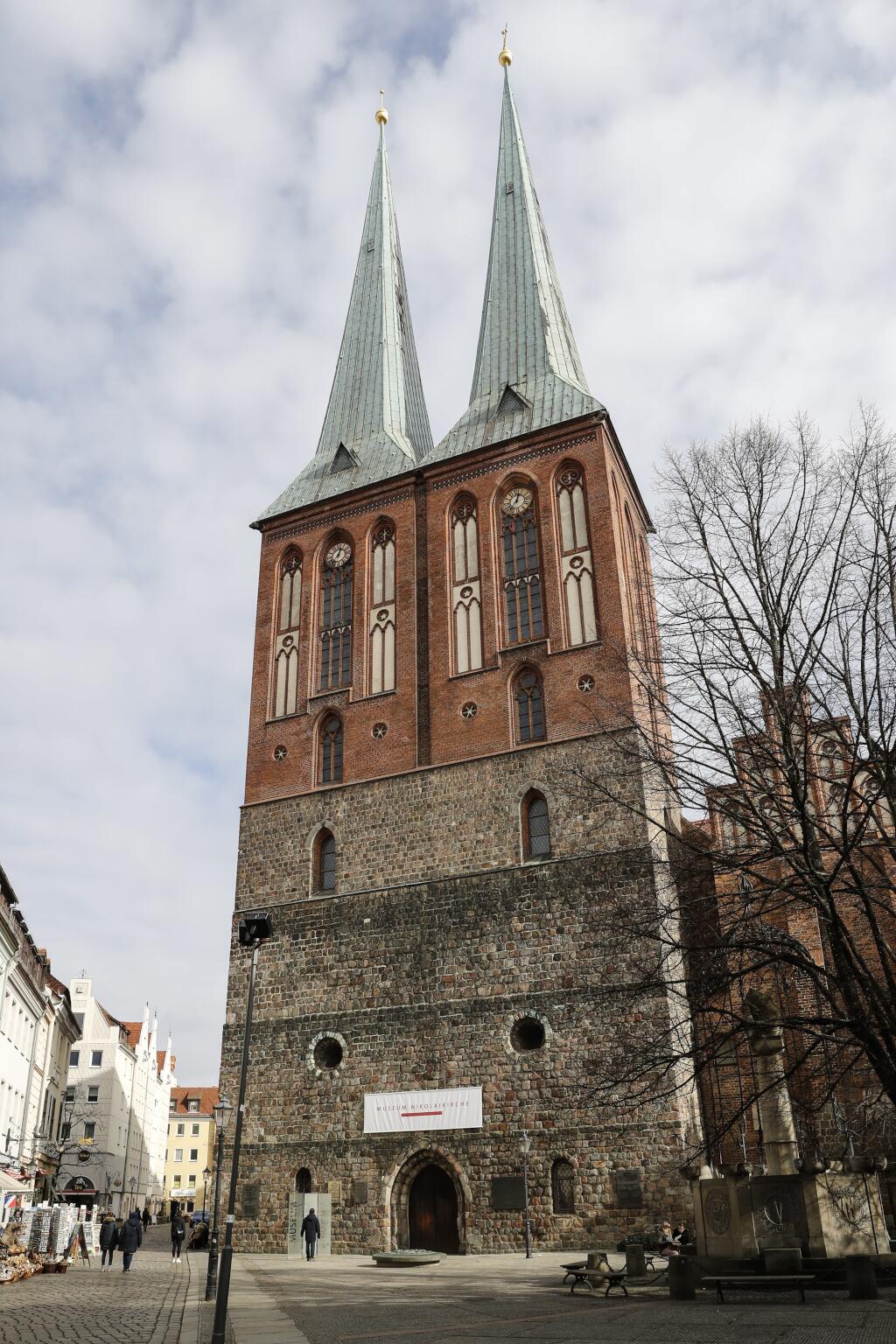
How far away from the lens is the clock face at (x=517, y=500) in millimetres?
27719

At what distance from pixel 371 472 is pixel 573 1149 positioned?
18.0 m

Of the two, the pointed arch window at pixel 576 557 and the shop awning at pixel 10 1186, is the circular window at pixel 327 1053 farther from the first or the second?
Answer: the pointed arch window at pixel 576 557

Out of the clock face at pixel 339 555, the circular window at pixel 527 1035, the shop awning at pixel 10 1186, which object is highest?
the clock face at pixel 339 555

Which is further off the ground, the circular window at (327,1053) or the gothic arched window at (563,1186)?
the circular window at (327,1053)

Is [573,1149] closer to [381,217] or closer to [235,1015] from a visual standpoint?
[235,1015]

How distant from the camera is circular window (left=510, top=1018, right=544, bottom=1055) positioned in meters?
21.7

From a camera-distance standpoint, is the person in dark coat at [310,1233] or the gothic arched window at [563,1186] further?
the person in dark coat at [310,1233]

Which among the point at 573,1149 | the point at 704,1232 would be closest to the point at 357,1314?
the point at 704,1232

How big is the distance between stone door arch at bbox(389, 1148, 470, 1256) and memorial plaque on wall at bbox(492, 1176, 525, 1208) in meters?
0.59

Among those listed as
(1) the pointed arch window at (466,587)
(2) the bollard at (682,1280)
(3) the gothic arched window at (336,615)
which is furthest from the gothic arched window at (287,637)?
(2) the bollard at (682,1280)

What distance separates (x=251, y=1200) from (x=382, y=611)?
46.0 ft

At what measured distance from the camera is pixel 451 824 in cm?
2447

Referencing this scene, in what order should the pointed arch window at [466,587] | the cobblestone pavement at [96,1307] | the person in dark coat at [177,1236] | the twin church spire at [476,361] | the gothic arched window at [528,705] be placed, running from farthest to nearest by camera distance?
the twin church spire at [476,361]
the pointed arch window at [466,587]
the gothic arched window at [528,705]
the person in dark coat at [177,1236]
the cobblestone pavement at [96,1307]

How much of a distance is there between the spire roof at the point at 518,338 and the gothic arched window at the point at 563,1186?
17.1m
